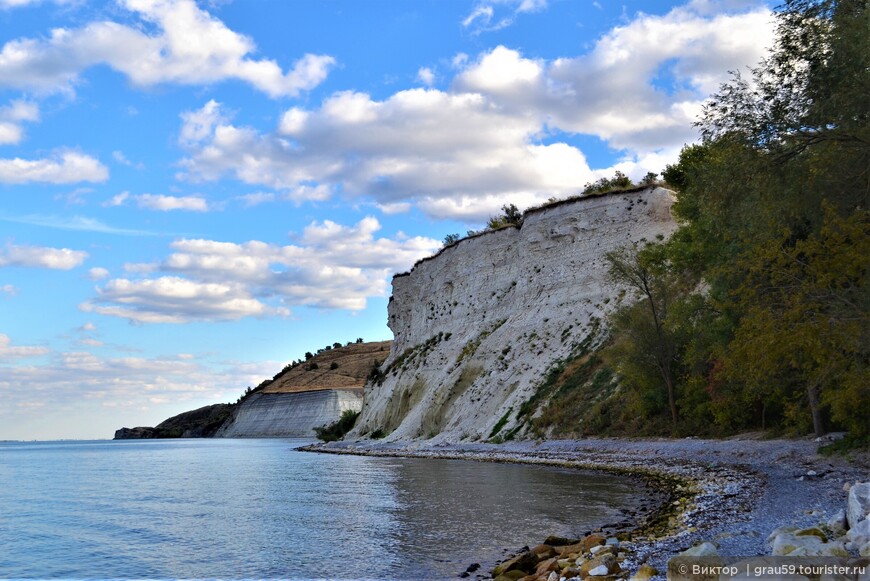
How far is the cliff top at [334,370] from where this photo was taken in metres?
127

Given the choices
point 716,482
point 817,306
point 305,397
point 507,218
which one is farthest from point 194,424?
point 817,306

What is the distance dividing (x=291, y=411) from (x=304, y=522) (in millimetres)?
104599

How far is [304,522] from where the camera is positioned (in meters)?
20.0

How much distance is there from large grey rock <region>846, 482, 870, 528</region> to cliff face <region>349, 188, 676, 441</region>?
3524 cm

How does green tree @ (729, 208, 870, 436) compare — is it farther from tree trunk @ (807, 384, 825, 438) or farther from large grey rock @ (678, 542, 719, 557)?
large grey rock @ (678, 542, 719, 557)

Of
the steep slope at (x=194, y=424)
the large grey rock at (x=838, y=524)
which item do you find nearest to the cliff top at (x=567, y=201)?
the large grey rock at (x=838, y=524)

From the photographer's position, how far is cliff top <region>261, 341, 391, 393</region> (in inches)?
4985

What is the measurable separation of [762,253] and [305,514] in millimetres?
14321

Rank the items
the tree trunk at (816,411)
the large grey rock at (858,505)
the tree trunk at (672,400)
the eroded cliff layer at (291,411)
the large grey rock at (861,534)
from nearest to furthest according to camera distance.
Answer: the large grey rock at (861,534) → the large grey rock at (858,505) → the tree trunk at (816,411) → the tree trunk at (672,400) → the eroded cliff layer at (291,411)

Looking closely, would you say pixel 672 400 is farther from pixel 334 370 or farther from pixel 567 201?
pixel 334 370

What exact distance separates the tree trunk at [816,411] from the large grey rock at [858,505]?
47.0ft

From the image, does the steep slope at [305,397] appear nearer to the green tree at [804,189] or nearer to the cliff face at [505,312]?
the cliff face at [505,312]

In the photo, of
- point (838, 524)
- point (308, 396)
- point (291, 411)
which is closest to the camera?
point (838, 524)

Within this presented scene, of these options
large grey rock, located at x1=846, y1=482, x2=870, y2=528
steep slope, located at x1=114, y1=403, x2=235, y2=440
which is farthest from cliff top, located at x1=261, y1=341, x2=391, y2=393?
large grey rock, located at x1=846, y1=482, x2=870, y2=528
